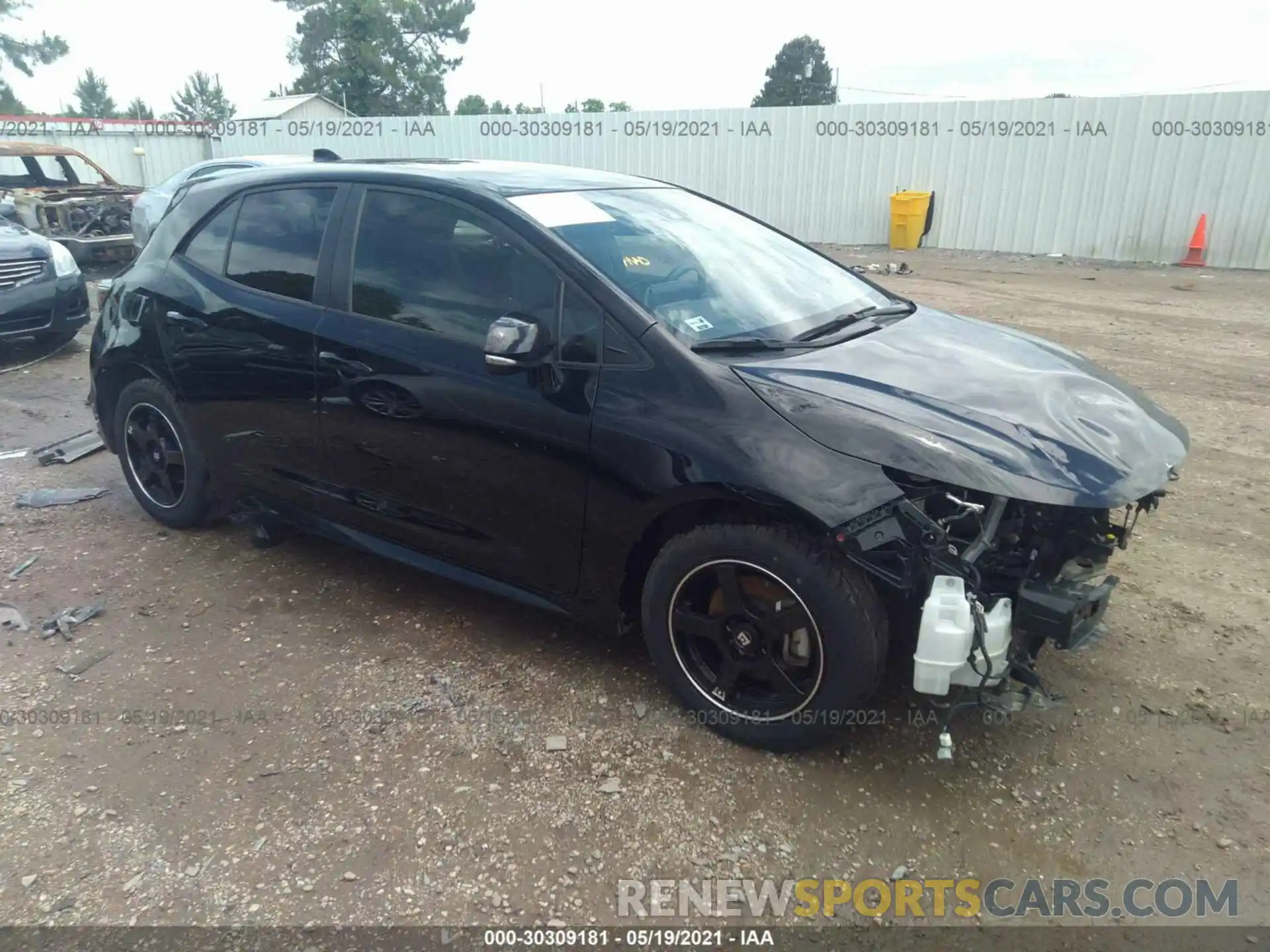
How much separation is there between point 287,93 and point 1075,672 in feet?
191

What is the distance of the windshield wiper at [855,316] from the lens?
324 centimetres

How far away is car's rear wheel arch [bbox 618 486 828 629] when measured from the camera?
2.63 m

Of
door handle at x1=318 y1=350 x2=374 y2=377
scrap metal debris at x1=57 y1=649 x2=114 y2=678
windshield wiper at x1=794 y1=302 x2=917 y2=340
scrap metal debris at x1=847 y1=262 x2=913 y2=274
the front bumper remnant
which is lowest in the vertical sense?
scrap metal debris at x1=57 y1=649 x2=114 y2=678

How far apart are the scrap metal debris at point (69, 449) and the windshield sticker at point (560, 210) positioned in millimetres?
3802

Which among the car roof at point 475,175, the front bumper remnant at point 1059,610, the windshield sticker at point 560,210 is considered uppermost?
the car roof at point 475,175

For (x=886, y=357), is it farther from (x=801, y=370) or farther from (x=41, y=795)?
(x=41, y=795)

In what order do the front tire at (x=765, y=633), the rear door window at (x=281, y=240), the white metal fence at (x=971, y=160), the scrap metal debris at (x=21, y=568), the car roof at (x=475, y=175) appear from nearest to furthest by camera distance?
the front tire at (x=765, y=633), the car roof at (x=475, y=175), the rear door window at (x=281, y=240), the scrap metal debris at (x=21, y=568), the white metal fence at (x=971, y=160)

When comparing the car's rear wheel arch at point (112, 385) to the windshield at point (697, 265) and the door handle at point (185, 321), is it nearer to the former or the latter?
Result: the door handle at point (185, 321)

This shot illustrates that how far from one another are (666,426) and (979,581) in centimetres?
101

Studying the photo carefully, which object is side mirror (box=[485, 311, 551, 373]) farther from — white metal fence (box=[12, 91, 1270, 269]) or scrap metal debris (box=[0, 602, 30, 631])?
white metal fence (box=[12, 91, 1270, 269])

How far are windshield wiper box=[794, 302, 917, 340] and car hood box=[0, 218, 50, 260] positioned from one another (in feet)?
25.4

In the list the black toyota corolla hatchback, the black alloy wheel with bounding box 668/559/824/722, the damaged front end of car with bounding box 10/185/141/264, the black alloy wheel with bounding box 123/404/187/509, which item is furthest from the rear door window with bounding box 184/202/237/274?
the damaged front end of car with bounding box 10/185/141/264

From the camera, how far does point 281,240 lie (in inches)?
150

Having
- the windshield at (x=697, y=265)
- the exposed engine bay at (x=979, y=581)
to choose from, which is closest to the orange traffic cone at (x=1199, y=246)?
the windshield at (x=697, y=265)
